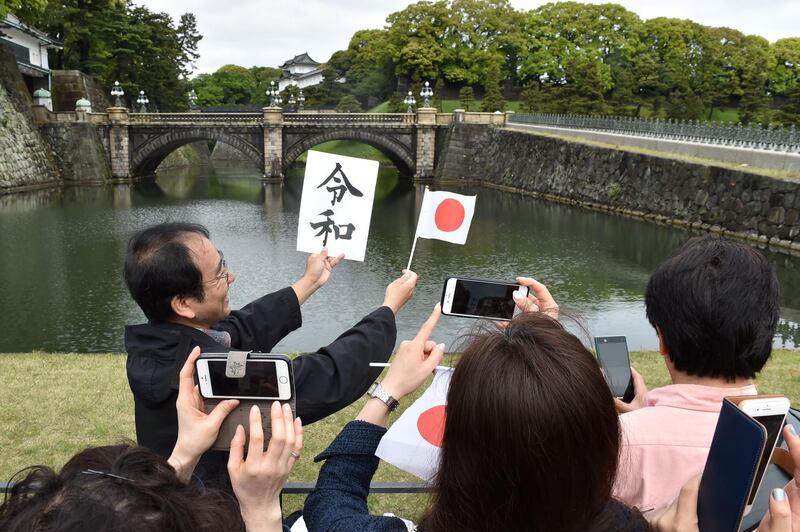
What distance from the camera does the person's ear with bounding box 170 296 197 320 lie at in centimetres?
211

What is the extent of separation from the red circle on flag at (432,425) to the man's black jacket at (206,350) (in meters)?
0.28

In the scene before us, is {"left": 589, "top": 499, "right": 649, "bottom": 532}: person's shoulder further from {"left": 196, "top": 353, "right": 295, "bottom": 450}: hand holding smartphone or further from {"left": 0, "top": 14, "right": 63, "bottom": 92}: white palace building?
{"left": 0, "top": 14, "right": 63, "bottom": 92}: white palace building

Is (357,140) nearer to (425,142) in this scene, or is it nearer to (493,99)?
(425,142)

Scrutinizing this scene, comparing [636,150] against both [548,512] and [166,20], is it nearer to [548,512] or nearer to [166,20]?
[548,512]

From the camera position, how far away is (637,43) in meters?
47.0

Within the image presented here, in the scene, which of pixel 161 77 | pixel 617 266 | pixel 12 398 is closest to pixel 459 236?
pixel 12 398

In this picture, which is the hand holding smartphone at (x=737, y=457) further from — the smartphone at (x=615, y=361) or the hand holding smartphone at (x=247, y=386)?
the smartphone at (x=615, y=361)

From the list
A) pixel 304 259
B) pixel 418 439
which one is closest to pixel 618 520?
pixel 418 439

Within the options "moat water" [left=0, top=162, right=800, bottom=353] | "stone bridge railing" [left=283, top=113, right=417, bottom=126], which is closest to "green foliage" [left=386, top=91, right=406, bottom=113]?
"stone bridge railing" [left=283, top=113, right=417, bottom=126]

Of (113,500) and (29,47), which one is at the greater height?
(29,47)

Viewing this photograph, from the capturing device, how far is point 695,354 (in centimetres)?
173

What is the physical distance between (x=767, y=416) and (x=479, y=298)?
45.3 inches

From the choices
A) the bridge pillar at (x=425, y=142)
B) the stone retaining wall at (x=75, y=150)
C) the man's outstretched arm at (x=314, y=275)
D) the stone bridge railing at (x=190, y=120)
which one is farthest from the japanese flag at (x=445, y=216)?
the stone retaining wall at (x=75, y=150)

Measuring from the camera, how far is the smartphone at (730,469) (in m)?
1.11
